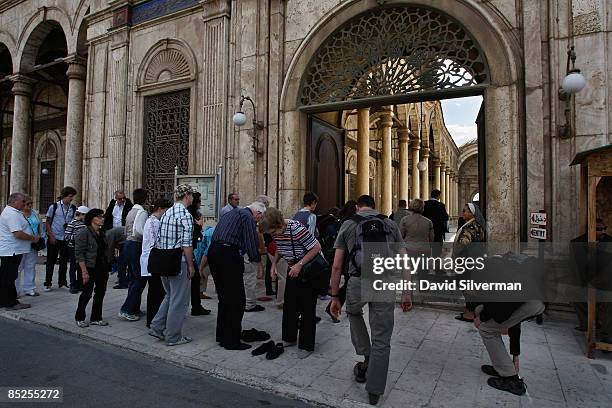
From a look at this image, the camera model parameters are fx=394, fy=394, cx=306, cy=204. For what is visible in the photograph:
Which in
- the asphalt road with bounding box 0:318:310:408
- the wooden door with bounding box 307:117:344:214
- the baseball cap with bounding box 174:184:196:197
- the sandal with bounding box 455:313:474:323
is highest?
the wooden door with bounding box 307:117:344:214

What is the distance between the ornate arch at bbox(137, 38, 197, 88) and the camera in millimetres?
9539

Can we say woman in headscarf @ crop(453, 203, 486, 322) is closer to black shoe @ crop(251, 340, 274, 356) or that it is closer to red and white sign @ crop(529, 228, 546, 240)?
red and white sign @ crop(529, 228, 546, 240)

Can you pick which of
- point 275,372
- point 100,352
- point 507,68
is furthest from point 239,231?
point 507,68

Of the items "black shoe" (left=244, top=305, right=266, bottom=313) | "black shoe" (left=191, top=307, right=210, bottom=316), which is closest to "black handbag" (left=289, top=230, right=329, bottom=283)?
"black shoe" (left=244, top=305, right=266, bottom=313)

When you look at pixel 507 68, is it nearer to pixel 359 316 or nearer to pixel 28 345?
pixel 359 316

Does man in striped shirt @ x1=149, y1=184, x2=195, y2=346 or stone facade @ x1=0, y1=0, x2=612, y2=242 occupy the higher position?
stone facade @ x1=0, y1=0, x2=612, y2=242

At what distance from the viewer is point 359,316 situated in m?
3.51

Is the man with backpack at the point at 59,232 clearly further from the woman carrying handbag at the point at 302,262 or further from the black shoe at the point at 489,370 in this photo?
the black shoe at the point at 489,370

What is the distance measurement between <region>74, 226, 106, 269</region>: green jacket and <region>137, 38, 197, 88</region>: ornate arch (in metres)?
5.44

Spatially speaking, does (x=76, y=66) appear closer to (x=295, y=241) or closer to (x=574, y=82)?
(x=295, y=241)

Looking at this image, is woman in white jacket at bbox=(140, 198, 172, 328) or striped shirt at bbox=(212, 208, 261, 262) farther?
woman in white jacket at bbox=(140, 198, 172, 328)

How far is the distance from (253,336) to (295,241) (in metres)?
1.35

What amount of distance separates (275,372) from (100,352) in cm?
201

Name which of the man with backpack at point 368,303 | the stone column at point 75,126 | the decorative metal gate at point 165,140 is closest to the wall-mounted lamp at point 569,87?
the man with backpack at point 368,303
